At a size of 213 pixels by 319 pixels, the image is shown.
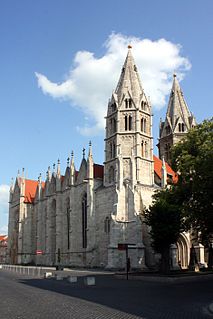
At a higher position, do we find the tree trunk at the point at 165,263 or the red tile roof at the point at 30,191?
the red tile roof at the point at 30,191

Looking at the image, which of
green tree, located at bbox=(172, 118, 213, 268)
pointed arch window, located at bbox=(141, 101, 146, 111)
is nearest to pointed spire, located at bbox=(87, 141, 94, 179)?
pointed arch window, located at bbox=(141, 101, 146, 111)

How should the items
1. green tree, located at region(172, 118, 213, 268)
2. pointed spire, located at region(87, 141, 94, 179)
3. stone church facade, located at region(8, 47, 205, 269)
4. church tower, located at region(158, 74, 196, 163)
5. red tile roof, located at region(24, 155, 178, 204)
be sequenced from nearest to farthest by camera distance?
green tree, located at region(172, 118, 213, 268)
stone church facade, located at region(8, 47, 205, 269)
pointed spire, located at region(87, 141, 94, 179)
red tile roof, located at region(24, 155, 178, 204)
church tower, located at region(158, 74, 196, 163)

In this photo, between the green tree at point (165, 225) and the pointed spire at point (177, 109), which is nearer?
the green tree at point (165, 225)

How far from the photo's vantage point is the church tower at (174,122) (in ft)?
204

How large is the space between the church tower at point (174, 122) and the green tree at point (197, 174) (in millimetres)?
33877

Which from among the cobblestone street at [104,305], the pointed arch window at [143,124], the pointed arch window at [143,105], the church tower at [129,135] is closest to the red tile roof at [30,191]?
the church tower at [129,135]

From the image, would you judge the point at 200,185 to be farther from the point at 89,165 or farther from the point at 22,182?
the point at 22,182

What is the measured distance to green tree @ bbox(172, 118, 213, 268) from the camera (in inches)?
928

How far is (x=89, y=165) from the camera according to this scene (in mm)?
47531

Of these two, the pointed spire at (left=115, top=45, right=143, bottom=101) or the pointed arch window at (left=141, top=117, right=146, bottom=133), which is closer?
Answer: the pointed arch window at (left=141, top=117, right=146, bottom=133)

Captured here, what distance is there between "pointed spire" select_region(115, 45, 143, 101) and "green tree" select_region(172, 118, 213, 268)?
21517 millimetres

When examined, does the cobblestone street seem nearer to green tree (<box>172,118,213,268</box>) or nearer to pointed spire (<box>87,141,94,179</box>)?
green tree (<box>172,118,213,268</box>)

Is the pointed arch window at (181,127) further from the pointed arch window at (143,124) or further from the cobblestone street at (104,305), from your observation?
the cobblestone street at (104,305)

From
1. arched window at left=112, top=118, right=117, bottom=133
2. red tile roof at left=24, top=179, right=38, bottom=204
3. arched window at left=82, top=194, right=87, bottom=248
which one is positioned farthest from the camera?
red tile roof at left=24, top=179, right=38, bottom=204
